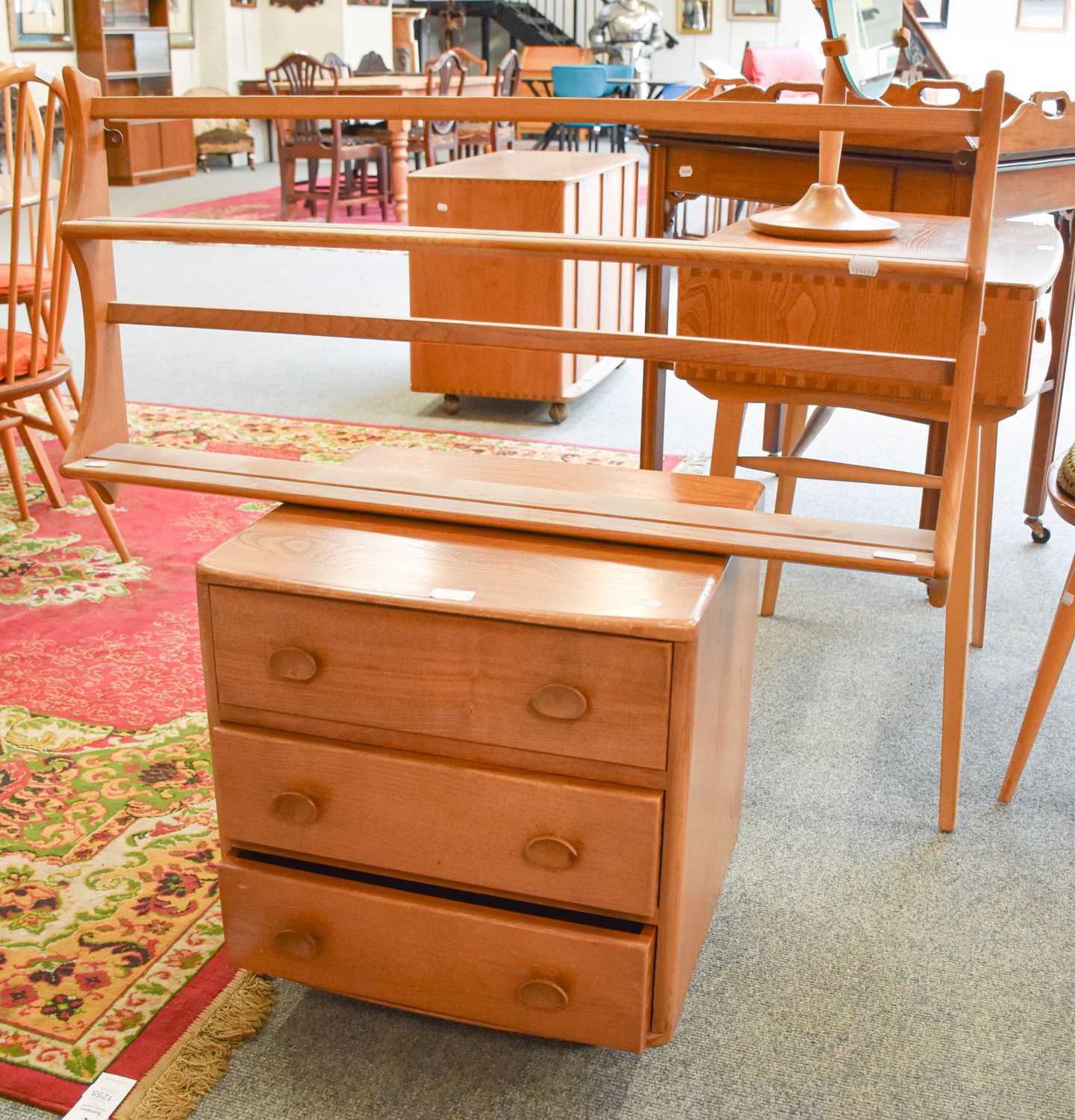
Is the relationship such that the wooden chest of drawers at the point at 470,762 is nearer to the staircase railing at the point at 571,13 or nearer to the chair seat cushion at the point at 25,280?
the chair seat cushion at the point at 25,280

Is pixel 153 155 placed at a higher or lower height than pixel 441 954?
higher

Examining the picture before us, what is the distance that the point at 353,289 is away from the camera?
18.3ft

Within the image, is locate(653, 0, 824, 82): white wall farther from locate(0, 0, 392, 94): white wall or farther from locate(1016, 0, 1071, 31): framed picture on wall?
locate(0, 0, 392, 94): white wall

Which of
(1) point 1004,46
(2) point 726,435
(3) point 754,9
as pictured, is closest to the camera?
(2) point 726,435

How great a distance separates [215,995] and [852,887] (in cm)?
86

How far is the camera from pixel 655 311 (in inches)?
111

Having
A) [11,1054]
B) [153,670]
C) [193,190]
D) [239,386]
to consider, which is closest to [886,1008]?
[11,1054]

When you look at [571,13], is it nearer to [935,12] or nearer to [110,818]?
[935,12]

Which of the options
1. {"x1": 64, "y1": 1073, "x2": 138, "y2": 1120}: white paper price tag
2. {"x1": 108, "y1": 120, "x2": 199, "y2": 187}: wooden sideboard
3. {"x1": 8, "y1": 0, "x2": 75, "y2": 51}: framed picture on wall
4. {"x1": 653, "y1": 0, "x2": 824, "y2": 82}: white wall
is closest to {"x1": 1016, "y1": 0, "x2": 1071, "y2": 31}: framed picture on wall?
{"x1": 653, "y1": 0, "x2": 824, "y2": 82}: white wall

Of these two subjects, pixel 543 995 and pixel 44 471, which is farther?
pixel 44 471

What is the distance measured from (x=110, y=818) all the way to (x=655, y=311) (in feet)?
5.39

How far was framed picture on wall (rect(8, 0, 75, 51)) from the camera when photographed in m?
9.13

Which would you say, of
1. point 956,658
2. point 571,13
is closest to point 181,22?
point 571,13

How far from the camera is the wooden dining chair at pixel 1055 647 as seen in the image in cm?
181
